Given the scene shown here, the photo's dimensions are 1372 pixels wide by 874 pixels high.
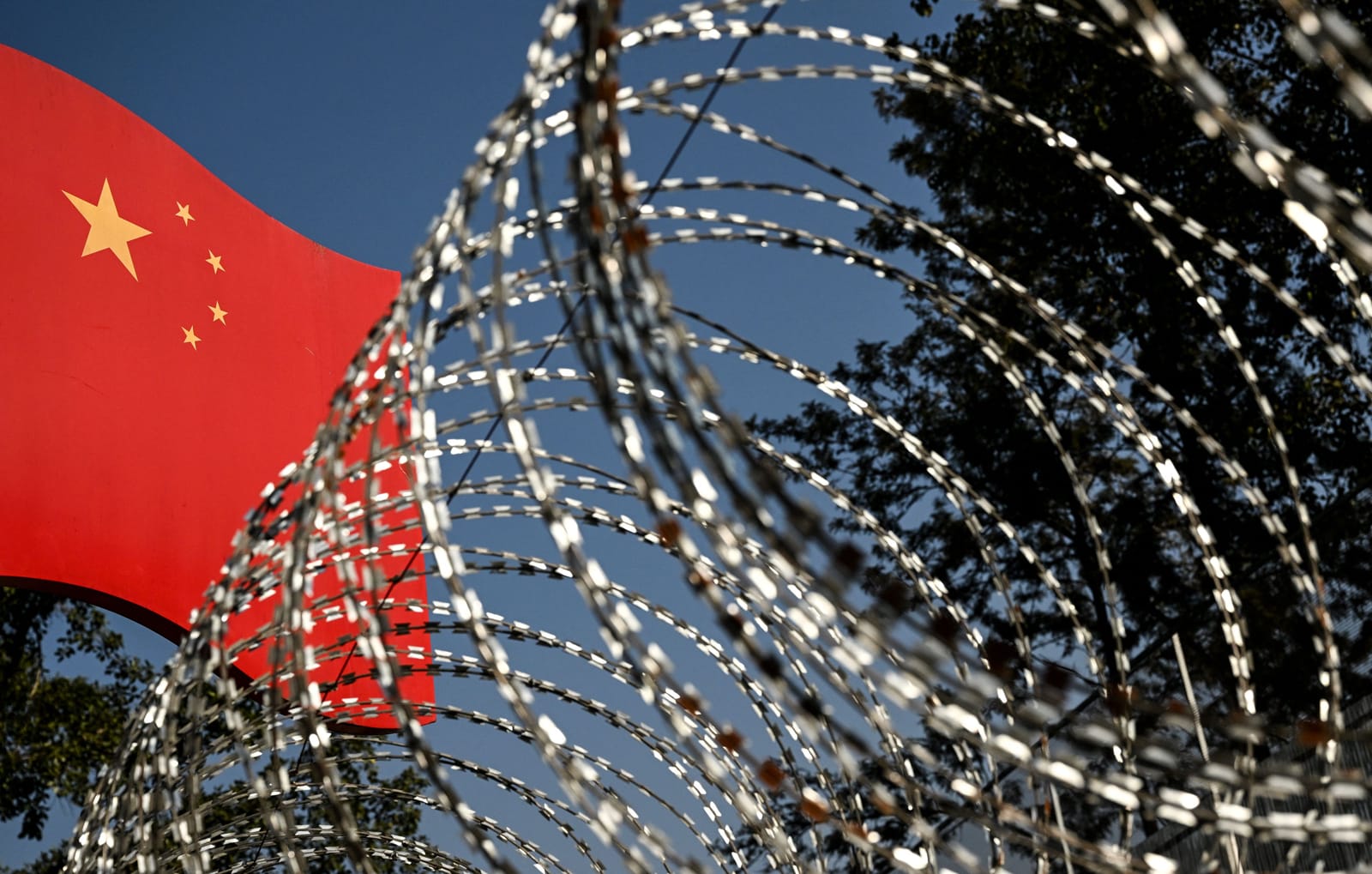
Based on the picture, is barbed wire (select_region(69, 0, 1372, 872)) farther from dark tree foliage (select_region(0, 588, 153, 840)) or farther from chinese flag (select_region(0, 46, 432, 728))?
dark tree foliage (select_region(0, 588, 153, 840))

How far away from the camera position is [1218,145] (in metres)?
15.3

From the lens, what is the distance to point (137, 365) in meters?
10.1

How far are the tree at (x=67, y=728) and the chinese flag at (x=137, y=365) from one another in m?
4.64

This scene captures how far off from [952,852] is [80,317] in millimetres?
8303

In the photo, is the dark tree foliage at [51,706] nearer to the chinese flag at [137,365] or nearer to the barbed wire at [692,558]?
the chinese flag at [137,365]

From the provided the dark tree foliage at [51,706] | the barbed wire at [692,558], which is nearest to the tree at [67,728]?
the dark tree foliage at [51,706]

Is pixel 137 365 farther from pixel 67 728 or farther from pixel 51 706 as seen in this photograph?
pixel 51 706

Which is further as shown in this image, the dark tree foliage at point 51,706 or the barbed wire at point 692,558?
the dark tree foliage at point 51,706

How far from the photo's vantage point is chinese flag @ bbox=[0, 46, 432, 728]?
9266 mm

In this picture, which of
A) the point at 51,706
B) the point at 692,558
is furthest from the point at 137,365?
the point at 51,706

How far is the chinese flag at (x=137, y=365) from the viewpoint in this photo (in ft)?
30.4

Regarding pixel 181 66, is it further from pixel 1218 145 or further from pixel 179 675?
pixel 179 675

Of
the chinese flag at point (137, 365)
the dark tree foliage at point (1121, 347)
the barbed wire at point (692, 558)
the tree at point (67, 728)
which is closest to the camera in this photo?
the barbed wire at point (692, 558)

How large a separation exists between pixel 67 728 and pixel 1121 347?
13136 mm
